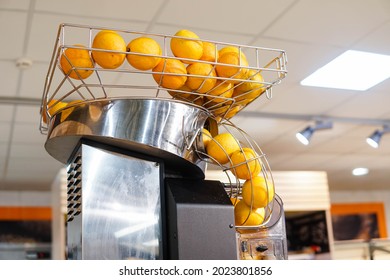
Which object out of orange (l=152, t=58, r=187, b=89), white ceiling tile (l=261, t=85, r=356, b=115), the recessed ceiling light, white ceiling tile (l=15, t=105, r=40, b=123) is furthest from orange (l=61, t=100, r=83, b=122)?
the recessed ceiling light

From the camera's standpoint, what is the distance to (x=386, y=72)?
3635 millimetres

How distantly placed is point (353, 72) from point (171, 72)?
303 centimetres

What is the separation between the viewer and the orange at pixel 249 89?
82 centimetres

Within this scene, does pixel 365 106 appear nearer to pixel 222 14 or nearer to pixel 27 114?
pixel 222 14

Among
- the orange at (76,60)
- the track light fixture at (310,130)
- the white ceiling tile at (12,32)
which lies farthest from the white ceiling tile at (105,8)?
the track light fixture at (310,130)

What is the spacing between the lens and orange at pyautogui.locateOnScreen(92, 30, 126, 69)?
0.72 meters

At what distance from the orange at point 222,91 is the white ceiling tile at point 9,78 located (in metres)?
2.54

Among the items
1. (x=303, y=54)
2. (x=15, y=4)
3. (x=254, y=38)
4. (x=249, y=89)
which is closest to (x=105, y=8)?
(x=15, y=4)

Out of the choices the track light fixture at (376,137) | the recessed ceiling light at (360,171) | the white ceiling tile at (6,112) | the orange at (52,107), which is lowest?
the orange at (52,107)

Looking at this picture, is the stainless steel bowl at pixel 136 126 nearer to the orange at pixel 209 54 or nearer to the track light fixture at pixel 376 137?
the orange at pixel 209 54

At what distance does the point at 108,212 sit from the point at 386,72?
327cm

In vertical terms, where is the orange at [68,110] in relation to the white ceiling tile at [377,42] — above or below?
below

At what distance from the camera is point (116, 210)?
711mm

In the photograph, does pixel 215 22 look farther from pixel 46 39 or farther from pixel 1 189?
pixel 1 189
